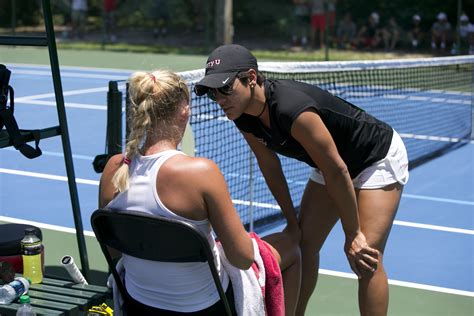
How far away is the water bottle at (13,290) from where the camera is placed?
3527 mm

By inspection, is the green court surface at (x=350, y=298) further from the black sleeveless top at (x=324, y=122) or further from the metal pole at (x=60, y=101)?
the black sleeveless top at (x=324, y=122)

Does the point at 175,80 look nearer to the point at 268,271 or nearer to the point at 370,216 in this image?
the point at 268,271

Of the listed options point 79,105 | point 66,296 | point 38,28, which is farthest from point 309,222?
point 38,28

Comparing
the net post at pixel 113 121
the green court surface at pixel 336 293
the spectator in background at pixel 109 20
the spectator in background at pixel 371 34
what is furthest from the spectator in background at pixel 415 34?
the net post at pixel 113 121

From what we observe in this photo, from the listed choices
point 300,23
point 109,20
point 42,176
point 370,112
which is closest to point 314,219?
point 42,176

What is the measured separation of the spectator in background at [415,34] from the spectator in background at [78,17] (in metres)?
9.36

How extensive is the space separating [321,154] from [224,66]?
0.55 meters

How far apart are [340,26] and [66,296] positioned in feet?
66.0

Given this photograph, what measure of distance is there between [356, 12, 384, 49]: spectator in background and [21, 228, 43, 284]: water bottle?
Result: 19482 mm

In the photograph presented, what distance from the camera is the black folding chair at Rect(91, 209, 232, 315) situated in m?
3.10

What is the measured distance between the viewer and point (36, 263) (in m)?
3.83

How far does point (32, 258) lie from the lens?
3803 mm

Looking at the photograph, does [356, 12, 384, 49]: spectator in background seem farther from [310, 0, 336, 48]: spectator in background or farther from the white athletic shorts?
the white athletic shorts

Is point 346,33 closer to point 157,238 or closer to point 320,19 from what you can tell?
point 320,19
